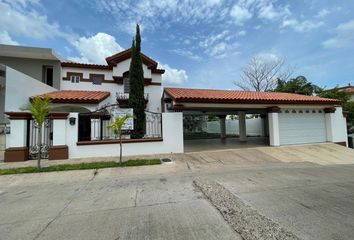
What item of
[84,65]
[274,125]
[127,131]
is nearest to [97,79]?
[84,65]

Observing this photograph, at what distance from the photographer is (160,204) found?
179 inches

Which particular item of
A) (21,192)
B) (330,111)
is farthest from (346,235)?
(330,111)

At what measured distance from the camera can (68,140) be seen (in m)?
9.83

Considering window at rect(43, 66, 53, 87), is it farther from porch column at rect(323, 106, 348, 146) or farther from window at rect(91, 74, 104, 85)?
→ porch column at rect(323, 106, 348, 146)

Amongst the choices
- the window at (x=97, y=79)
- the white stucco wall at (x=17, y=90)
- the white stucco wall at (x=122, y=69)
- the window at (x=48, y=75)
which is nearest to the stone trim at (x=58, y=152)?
the white stucco wall at (x=17, y=90)

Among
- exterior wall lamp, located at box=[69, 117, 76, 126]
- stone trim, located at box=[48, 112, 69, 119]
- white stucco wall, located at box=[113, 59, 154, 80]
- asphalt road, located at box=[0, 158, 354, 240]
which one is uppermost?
white stucco wall, located at box=[113, 59, 154, 80]

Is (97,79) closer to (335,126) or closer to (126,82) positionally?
(126,82)

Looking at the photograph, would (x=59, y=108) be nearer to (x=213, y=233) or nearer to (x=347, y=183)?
(x=213, y=233)

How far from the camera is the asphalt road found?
3371 mm

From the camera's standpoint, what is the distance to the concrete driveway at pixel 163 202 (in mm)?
3385

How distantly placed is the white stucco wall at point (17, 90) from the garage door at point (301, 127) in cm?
1701

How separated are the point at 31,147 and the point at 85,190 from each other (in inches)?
248

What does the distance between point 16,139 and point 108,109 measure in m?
5.70

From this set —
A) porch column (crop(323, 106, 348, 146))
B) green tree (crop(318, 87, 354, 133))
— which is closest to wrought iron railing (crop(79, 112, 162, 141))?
porch column (crop(323, 106, 348, 146))
